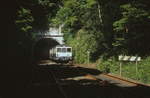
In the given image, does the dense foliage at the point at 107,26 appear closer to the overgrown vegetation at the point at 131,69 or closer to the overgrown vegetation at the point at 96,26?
the overgrown vegetation at the point at 96,26

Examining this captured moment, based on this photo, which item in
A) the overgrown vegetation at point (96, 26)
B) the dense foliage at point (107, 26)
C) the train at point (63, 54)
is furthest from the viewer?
the train at point (63, 54)

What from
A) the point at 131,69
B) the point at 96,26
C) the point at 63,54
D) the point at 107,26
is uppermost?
the point at 96,26

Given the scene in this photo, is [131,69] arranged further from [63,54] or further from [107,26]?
[63,54]

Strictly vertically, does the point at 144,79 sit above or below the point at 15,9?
below

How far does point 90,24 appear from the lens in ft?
152

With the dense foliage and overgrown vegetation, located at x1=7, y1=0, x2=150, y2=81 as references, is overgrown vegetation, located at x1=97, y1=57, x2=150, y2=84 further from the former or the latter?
the dense foliage

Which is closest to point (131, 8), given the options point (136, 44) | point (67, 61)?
point (136, 44)

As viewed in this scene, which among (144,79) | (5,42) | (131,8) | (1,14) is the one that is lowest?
(144,79)

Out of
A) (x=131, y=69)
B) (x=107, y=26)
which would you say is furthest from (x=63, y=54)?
(x=131, y=69)

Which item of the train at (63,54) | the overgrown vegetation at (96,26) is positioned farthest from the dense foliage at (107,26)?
the train at (63,54)

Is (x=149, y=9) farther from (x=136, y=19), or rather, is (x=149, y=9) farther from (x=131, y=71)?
(x=131, y=71)

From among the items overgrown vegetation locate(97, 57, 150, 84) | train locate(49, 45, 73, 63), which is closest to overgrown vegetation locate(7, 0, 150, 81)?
overgrown vegetation locate(97, 57, 150, 84)

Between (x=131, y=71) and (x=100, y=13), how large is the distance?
16895 mm

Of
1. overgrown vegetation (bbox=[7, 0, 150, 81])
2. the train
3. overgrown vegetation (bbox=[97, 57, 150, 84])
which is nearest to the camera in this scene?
overgrown vegetation (bbox=[97, 57, 150, 84])
